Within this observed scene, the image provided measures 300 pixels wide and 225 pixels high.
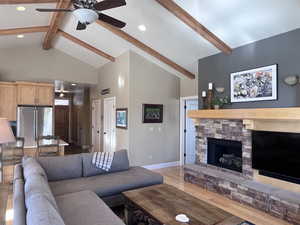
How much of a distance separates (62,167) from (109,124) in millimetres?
3585

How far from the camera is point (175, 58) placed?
547 centimetres

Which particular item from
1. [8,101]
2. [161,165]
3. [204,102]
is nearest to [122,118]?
[161,165]

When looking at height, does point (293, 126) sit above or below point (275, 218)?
above

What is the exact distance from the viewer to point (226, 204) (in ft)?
11.7

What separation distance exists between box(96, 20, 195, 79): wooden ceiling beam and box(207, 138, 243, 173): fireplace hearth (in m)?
2.09

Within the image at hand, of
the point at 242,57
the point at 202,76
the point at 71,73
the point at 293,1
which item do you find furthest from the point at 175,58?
the point at 71,73

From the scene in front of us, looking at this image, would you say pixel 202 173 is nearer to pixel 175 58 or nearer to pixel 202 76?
pixel 202 76

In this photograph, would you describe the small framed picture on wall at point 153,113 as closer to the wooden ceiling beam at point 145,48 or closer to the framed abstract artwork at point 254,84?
the wooden ceiling beam at point 145,48

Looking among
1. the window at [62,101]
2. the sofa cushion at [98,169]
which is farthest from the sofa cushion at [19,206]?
the window at [62,101]

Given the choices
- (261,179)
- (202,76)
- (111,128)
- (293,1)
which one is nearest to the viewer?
(293,1)

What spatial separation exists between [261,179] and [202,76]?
2586 mm

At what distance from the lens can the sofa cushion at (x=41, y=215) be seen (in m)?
1.39

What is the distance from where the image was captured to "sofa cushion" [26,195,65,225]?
1387mm

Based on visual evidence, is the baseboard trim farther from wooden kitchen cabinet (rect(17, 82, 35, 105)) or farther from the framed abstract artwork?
wooden kitchen cabinet (rect(17, 82, 35, 105))
